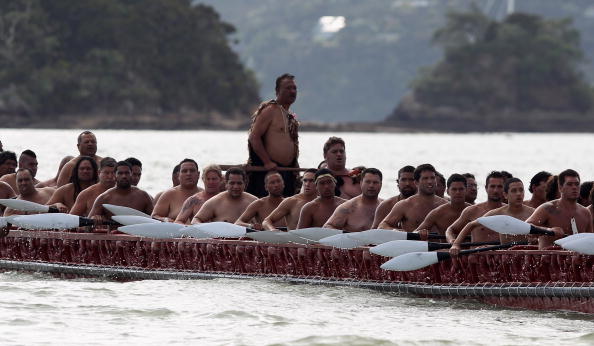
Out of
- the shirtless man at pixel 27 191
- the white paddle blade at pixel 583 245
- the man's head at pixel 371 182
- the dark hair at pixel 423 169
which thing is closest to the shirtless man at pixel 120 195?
the shirtless man at pixel 27 191

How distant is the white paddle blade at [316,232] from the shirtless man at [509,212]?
5.02 feet

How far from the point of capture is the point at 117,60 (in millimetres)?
97562

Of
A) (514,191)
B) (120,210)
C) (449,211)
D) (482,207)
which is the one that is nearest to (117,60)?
(120,210)

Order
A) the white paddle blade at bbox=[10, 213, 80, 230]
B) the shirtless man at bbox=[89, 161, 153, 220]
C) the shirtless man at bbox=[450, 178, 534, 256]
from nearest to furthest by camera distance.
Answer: the shirtless man at bbox=[450, 178, 534, 256] < the white paddle blade at bbox=[10, 213, 80, 230] < the shirtless man at bbox=[89, 161, 153, 220]

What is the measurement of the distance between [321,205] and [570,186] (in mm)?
3158

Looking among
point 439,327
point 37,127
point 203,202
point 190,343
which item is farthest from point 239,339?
point 37,127

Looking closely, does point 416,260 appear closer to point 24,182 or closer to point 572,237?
point 572,237

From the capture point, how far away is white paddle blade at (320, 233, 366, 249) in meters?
14.8

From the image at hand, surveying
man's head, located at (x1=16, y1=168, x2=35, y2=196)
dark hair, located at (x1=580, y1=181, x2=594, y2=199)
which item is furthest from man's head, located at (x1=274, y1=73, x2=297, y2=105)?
dark hair, located at (x1=580, y1=181, x2=594, y2=199)

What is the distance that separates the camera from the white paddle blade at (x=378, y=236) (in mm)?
14617

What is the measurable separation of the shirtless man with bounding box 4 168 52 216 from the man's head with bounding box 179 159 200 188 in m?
2.04

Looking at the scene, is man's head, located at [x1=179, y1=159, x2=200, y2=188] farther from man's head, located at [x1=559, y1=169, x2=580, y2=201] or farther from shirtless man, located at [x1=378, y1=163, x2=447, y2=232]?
man's head, located at [x1=559, y1=169, x2=580, y2=201]

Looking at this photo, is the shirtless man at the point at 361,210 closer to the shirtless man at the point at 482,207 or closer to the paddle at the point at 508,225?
the shirtless man at the point at 482,207

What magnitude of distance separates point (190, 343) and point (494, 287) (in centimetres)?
323
